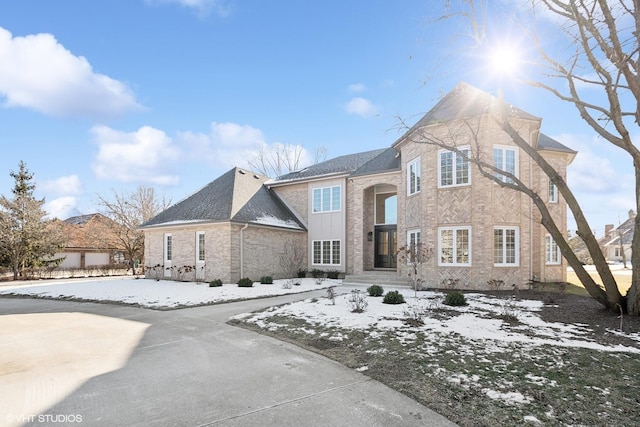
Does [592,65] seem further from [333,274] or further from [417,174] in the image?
[333,274]

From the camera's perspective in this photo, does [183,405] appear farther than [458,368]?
No

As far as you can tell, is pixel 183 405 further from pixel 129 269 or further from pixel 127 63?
pixel 129 269

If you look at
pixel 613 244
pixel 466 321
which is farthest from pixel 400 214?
pixel 613 244

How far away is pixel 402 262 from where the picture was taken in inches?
633

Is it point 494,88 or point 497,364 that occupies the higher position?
point 494,88

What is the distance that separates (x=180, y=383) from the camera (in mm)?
4348

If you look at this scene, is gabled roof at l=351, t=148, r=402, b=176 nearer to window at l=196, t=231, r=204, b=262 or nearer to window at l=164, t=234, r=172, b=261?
window at l=196, t=231, r=204, b=262

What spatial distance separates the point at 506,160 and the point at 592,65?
6129 millimetres

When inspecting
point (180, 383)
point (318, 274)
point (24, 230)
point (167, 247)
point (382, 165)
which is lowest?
point (318, 274)

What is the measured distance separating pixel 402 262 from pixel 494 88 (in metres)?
9.21

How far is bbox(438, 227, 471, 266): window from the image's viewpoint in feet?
44.2

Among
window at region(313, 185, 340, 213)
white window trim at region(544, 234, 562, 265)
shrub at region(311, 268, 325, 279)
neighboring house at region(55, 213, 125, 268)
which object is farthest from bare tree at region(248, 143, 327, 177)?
white window trim at region(544, 234, 562, 265)

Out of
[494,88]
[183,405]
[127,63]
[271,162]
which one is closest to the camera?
[183,405]

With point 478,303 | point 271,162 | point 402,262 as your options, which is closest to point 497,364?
point 478,303
